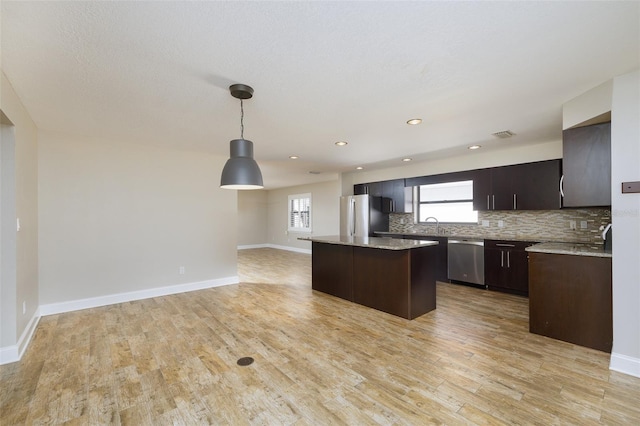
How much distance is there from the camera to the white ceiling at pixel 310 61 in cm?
162

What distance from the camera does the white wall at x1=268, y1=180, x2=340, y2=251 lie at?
8.91m

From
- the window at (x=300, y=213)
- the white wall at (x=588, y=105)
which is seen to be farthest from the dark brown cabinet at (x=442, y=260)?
the window at (x=300, y=213)

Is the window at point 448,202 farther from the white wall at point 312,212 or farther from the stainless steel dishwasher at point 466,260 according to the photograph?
the white wall at point 312,212

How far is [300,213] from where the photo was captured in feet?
33.6

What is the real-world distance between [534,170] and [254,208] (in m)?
9.14

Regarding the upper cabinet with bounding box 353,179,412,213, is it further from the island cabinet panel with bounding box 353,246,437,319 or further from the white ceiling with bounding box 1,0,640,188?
the white ceiling with bounding box 1,0,640,188

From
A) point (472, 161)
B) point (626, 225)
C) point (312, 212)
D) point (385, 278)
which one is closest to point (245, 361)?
point (385, 278)

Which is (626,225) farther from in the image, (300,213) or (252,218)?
(252,218)

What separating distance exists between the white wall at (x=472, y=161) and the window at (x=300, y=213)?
2901mm

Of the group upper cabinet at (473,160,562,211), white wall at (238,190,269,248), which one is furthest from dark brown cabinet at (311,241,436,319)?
white wall at (238,190,269,248)

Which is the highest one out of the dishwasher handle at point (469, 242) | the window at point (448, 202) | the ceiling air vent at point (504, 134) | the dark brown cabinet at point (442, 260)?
the ceiling air vent at point (504, 134)

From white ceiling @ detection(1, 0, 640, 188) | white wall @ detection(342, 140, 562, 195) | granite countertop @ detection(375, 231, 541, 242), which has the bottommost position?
granite countertop @ detection(375, 231, 541, 242)

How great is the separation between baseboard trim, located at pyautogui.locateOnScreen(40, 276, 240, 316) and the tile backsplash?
4.55 meters

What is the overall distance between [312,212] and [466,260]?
5.45 metres
